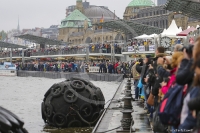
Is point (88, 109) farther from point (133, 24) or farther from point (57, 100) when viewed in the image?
point (133, 24)

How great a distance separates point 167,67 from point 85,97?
37.8 feet

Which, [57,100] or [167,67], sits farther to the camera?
[57,100]

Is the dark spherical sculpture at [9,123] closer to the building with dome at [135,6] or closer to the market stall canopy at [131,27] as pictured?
the market stall canopy at [131,27]

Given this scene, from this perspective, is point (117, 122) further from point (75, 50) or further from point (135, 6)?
point (135, 6)

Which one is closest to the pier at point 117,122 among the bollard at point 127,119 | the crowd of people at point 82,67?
the bollard at point 127,119

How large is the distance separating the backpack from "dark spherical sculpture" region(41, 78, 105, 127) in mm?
13694

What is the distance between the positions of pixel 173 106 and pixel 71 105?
46.2ft

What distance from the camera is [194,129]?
7.68 m

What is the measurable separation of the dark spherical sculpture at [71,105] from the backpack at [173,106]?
1369 cm

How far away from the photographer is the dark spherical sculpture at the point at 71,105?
2273cm

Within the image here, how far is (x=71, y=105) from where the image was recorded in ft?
74.6

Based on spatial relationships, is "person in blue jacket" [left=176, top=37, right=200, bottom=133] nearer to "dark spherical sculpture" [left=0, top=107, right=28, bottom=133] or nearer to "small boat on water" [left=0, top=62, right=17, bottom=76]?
"dark spherical sculpture" [left=0, top=107, right=28, bottom=133]

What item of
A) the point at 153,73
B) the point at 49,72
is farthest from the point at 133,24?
the point at 153,73

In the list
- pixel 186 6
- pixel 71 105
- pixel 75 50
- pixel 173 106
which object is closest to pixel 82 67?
pixel 75 50
